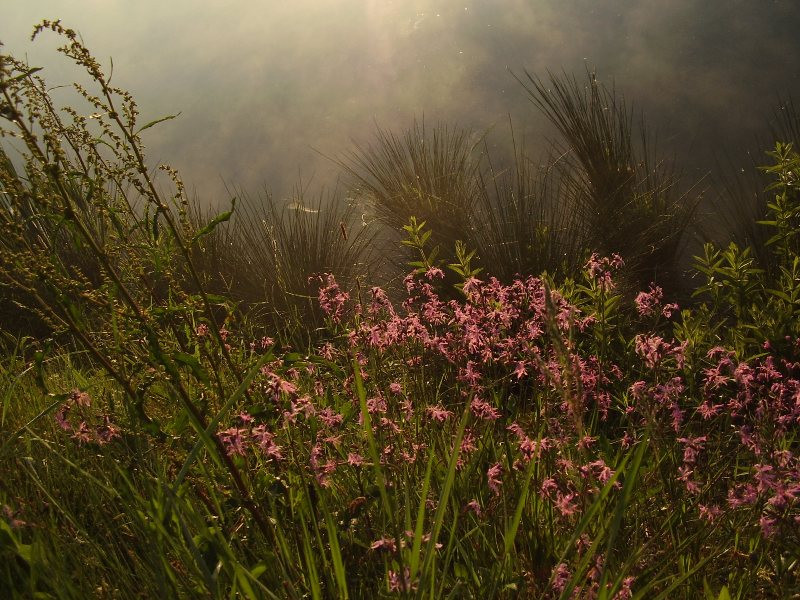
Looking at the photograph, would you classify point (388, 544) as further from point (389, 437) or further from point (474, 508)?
point (389, 437)

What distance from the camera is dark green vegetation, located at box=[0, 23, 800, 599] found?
4.29 feet

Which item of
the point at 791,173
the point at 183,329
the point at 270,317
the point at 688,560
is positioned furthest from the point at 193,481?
the point at 270,317

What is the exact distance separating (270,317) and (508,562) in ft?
10.3

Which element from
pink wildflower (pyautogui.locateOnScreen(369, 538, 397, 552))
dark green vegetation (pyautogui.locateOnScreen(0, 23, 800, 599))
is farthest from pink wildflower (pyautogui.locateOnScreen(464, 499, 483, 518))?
pink wildflower (pyautogui.locateOnScreen(369, 538, 397, 552))

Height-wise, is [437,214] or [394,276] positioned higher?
[437,214]

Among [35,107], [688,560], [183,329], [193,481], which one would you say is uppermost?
[35,107]

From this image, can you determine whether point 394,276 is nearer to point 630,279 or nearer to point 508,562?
point 630,279

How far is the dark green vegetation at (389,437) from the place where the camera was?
131cm

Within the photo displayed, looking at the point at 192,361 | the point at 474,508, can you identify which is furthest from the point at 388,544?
the point at 192,361

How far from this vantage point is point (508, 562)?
4.44ft

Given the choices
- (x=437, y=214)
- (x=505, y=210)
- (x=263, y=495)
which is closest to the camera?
(x=263, y=495)

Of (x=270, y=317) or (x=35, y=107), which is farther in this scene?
(x=270, y=317)

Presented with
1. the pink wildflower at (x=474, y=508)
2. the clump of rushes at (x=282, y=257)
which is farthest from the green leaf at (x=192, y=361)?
the clump of rushes at (x=282, y=257)

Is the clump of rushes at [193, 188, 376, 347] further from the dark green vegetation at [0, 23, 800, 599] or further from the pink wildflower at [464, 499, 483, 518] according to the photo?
the pink wildflower at [464, 499, 483, 518]
